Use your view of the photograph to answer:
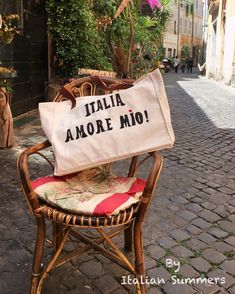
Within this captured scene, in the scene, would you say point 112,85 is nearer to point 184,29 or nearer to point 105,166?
point 105,166

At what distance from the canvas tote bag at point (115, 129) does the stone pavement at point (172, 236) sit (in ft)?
2.35

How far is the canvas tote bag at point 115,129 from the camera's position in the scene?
6.61 ft

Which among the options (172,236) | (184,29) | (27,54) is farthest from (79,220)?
(184,29)

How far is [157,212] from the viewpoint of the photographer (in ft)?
10.6

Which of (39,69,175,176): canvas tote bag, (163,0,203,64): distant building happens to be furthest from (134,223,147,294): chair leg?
(163,0,203,64): distant building

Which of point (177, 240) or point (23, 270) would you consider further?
point (177, 240)

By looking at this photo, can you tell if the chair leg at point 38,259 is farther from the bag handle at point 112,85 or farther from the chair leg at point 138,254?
the bag handle at point 112,85

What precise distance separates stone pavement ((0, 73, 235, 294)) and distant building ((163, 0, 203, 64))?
113 ft

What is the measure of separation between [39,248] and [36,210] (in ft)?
0.73

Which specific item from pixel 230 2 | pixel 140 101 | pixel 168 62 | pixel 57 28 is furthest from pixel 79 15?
pixel 168 62

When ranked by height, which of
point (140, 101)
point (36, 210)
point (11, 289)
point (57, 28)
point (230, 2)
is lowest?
point (11, 289)

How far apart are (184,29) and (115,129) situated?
44248 mm

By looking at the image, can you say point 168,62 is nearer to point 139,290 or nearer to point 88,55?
point 88,55

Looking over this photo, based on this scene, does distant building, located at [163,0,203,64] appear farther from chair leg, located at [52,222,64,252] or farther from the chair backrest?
chair leg, located at [52,222,64,252]
